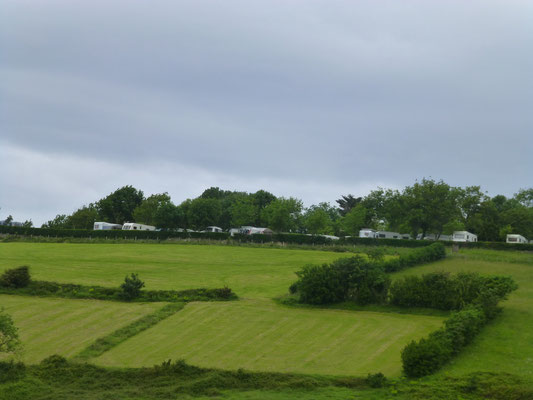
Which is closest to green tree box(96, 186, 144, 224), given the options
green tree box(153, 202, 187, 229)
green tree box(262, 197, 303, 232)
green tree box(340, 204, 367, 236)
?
green tree box(153, 202, 187, 229)

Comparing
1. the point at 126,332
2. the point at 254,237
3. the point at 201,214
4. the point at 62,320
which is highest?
the point at 201,214

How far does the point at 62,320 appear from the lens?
90.2ft

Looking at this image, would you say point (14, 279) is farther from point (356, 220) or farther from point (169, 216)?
point (356, 220)

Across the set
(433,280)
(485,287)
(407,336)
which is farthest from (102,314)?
(485,287)

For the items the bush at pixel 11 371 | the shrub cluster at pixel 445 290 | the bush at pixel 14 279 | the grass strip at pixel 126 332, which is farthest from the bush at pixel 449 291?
the bush at pixel 14 279

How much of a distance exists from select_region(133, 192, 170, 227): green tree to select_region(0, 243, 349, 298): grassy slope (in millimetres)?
41413

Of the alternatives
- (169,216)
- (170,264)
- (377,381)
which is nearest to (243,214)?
(169,216)

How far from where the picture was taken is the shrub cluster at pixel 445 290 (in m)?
27.6

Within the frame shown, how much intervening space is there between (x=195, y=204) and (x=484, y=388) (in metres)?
87.4

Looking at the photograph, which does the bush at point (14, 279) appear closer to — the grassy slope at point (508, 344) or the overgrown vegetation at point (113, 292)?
the overgrown vegetation at point (113, 292)

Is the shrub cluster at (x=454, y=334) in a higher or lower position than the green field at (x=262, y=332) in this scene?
Answer: higher

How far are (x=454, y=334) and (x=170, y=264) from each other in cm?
3227

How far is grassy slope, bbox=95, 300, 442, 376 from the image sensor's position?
2053 cm

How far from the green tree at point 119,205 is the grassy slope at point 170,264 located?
48.8 meters
